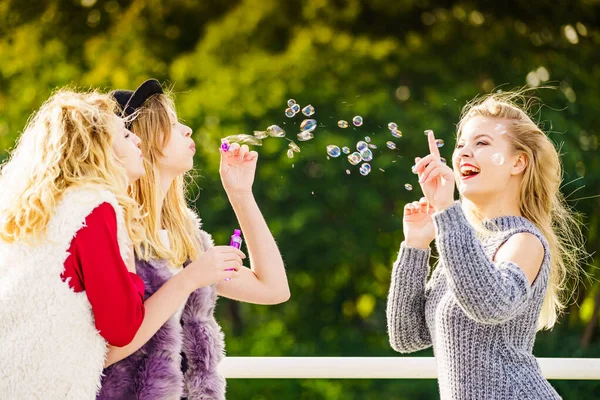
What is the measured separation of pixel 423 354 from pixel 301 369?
4.08 metres

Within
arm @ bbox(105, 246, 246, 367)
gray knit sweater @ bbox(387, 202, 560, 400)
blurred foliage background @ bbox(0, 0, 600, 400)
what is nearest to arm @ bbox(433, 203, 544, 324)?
gray knit sweater @ bbox(387, 202, 560, 400)

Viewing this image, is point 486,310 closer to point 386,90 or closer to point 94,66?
point 386,90

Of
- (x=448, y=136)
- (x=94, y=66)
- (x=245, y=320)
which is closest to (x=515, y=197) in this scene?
(x=448, y=136)

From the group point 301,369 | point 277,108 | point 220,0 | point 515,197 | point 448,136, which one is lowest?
point 301,369

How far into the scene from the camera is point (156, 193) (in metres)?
2.35

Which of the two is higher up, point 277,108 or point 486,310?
point 277,108

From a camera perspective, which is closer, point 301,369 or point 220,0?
point 301,369

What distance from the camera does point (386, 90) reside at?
657 cm

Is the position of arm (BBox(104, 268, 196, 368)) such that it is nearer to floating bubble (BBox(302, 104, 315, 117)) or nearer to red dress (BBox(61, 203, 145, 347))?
red dress (BBox(61, 203, 145, 347))

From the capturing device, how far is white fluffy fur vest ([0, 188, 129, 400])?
1851mm

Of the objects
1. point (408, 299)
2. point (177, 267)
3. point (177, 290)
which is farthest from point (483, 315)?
point (177, 267)

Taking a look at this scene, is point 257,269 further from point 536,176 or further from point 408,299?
point 536,176

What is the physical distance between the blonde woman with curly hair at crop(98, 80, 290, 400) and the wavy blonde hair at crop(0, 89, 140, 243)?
0.60ft

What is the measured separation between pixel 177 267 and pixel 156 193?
8.4 inches
